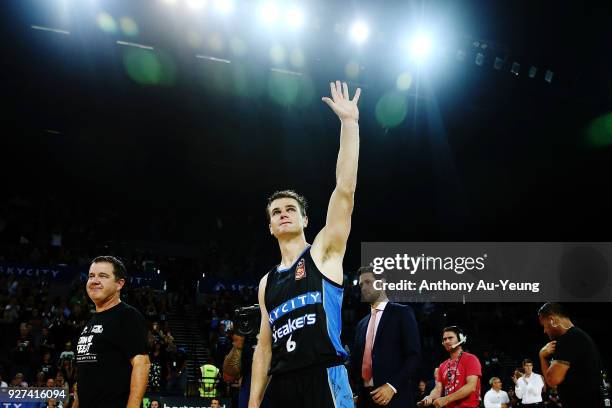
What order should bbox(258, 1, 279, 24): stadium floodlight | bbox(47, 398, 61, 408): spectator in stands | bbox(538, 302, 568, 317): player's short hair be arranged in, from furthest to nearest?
bbox(258, 1, 279, 24): stadium floodlight < bbox(47, 398, 61, 408): spectator in stands < bbox(538, 302, 568, 317): player's short hair

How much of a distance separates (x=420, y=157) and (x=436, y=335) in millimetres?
6002

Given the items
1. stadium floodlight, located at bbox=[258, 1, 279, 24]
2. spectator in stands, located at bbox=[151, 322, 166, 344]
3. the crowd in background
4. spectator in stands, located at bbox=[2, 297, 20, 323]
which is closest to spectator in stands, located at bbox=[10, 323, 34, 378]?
the crowd in background

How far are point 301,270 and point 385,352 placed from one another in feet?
6.86

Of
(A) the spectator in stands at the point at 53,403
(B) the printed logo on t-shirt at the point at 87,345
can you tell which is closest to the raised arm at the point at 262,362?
(B) the printed logo on t-shirt at the point at 87,345

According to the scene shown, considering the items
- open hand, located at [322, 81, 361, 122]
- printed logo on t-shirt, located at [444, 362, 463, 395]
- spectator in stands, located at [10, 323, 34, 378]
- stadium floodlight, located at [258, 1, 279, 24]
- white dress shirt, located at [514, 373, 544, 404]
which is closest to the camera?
open hand, located at [322, 81, 361, 122]

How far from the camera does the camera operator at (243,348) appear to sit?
5.03 meters

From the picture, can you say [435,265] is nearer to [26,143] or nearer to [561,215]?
[561,215]

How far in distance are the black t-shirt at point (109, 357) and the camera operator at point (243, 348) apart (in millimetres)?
1039

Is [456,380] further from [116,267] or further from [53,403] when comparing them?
[53,403]

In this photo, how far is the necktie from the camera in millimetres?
5211

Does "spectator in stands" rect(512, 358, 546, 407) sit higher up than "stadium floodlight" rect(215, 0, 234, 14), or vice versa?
"stadium floodlight" rect(215, 0, 234, 14)

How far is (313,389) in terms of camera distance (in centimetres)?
311

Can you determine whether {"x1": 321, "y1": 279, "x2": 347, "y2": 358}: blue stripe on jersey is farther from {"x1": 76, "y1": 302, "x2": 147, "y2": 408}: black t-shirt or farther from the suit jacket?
the suit jacket

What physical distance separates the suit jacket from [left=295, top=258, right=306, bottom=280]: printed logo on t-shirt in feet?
6.54
